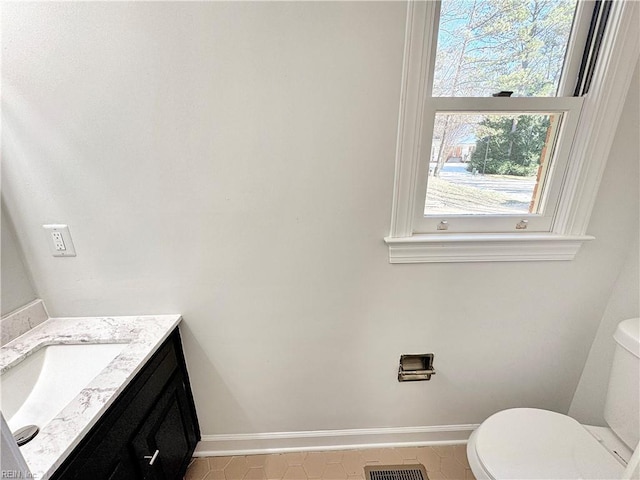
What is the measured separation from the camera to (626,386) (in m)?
1.00

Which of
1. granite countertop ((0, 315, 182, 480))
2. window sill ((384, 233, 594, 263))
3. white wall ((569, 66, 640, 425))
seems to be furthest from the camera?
window sill ((384, 233, 594, 263))

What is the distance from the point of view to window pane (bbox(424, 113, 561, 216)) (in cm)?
102

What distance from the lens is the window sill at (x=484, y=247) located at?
3.54ft

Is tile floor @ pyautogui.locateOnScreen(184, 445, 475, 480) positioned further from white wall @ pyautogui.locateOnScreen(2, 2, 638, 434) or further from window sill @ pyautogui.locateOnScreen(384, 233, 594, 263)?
window sill @ pyautogui.locateOnScreen(384, 233, 594, 263)

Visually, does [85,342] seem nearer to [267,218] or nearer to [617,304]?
[267,218]

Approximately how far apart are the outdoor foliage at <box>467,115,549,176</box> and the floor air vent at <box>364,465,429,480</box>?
137 centimetres

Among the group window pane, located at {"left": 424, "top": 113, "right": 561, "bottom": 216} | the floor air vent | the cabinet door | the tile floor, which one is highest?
window pane, located at {"left": 424, "top": 113, "right": 561, "bottom": 216}

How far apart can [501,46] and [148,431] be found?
1.74 meters

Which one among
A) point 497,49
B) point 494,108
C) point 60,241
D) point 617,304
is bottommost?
point 617,304

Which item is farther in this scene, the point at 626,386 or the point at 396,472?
the point at 396,472

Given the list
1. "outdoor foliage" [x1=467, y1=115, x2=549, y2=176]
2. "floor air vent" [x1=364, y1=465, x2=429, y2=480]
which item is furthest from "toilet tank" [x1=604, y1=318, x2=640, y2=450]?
"floor air vent" [x1=364, y1=465, x2=429, y2=480]

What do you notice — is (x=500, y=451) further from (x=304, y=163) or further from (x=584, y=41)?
(x=584, y=41)

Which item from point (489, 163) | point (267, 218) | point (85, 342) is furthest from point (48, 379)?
point (489, 163)

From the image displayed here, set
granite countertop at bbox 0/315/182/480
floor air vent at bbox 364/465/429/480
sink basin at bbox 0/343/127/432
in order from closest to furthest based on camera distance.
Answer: granite countertop at bbox 0/315/182/480 → sink basin at bbox 0/343/127/432 → floor air vent at bbox 364/465/429/480
